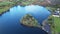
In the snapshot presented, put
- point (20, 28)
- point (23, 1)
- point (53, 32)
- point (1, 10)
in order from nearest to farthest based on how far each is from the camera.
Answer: point (53, 32), point (20, 28), point (1, 10), point (23, 1)

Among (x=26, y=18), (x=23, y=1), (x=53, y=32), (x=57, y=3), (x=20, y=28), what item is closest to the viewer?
(x=53, y=32)

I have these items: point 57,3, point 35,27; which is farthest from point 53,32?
point 57,3

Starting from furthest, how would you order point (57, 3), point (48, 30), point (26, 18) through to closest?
point (57, 3) → point (26, 18) → point (48, 30)

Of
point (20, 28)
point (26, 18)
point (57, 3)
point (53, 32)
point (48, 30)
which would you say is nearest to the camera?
point (53, 32)

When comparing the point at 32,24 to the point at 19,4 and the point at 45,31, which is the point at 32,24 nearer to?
the point at 45,31

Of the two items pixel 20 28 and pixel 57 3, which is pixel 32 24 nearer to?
pixel 20 28

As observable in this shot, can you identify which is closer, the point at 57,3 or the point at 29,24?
the point at 29,24

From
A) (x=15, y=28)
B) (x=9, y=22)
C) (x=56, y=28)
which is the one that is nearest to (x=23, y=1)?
(x=9, y=22)

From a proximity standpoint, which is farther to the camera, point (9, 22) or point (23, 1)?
point (23, 1)
